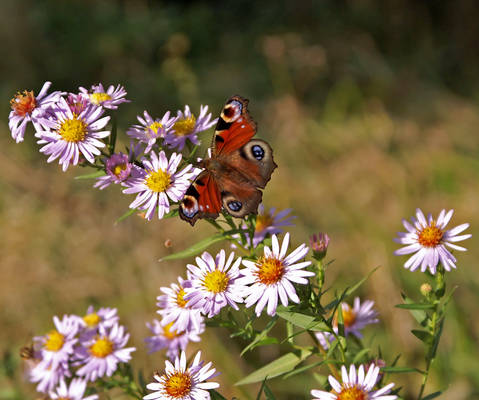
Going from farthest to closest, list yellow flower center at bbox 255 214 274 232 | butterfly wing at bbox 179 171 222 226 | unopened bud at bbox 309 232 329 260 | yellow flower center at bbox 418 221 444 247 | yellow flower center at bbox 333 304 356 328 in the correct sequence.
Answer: yellow flower center at bbox 333 304 356 328
yellow flower center at bbox 255 214 274 232
yellow flower center at bbox 418 221 444 247
unopened bud at bbox 309 232 329 260
butterfly wing at bbox 179 171 222 226

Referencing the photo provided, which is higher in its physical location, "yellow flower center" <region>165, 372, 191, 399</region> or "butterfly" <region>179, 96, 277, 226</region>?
"butterfly" <region>179, 96, 277, 226</region>

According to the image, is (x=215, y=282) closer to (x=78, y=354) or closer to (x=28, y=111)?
(x=78, y=354)

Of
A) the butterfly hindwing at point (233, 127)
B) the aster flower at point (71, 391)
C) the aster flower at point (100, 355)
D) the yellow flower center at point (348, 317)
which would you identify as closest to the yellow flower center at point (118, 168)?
the butterfly hindwing at point (233, 127)

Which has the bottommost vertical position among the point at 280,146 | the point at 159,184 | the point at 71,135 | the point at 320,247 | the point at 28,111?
the point at 320,247

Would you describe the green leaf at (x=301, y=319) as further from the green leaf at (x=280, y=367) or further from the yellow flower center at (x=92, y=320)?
the yellow flower center at (x=92, y=320)

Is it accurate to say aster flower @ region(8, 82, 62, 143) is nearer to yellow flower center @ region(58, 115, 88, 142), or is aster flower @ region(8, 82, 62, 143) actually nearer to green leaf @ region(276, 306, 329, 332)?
yellow flower center @ region(58, 115, 88, 142)

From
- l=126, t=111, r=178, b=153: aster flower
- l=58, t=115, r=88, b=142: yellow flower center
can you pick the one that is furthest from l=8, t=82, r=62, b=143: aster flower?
l=126, t=111, r=178, b=153: aster flower

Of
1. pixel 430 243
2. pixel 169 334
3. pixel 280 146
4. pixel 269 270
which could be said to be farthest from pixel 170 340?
pixel 280 146
